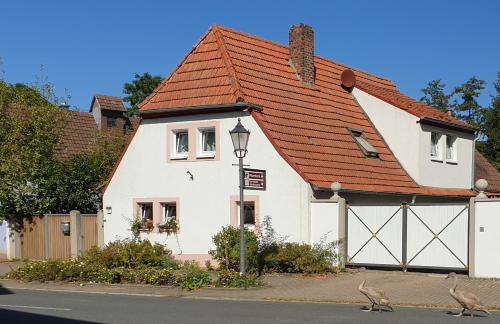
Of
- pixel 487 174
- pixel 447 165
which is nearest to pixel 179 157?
pixel 447 165

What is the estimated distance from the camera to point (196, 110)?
2197 cm

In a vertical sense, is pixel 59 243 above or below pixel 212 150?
below

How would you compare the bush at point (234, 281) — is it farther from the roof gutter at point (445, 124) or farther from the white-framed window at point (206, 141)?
the roof gutter at point (445, 124)

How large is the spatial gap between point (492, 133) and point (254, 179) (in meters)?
35.6

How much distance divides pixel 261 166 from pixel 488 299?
856cm

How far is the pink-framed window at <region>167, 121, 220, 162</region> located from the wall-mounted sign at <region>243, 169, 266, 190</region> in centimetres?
406

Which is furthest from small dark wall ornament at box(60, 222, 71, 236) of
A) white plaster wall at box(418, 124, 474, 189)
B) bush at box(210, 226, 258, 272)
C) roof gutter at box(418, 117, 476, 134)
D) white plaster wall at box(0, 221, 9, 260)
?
roof gutter at box(418, 117, 476, 134)

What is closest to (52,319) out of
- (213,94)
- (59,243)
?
(213,94)

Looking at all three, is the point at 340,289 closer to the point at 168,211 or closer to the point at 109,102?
the point at 168,211

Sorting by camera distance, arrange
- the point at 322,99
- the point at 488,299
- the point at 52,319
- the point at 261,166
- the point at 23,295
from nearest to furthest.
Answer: the point at 52,319 → the point at 488,299 → the point at 23,295 → the point at 261,166 → the point at 322,99

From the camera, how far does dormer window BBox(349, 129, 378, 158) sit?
2400 cm

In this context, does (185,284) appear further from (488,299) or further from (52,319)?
(488,299)

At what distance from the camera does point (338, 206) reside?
19656 mm

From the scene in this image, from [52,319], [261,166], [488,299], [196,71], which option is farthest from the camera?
[196,71]
